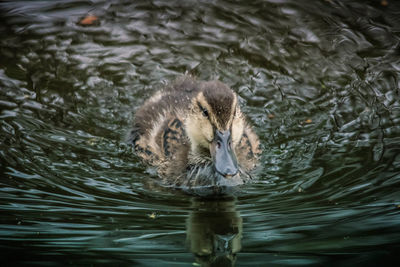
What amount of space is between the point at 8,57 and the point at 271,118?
9.02ft

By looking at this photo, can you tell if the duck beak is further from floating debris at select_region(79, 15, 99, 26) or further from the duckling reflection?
floating debris at select_region(79, 15, 99, 26)

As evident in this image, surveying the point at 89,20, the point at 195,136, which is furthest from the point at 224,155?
the point at 89,20

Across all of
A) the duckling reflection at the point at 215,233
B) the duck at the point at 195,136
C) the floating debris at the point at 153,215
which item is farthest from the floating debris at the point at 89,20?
the floating debris at the point at 153,215

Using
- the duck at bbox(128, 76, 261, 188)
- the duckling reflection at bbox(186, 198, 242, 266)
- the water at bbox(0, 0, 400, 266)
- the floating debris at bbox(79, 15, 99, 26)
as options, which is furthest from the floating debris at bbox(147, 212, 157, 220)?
the floating debris at bbox(79, 15, 99, 26)

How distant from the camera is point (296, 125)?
5.04 m

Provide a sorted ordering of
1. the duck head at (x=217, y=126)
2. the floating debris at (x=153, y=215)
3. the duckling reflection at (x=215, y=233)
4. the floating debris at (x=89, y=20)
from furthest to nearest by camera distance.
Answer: the floating debris at (x=89, y=20) → the duck head at (x=217, y=126) → the floating debris at (x=153, y=215) → the duckling reflection at (x=215, y=233)

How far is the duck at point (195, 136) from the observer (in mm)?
3814

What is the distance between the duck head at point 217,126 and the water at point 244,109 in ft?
1.13

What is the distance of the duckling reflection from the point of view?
3268 millimetres

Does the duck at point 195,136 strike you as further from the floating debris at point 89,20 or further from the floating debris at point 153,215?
the floating debris at point 89,20

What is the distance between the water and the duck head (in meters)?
0.35

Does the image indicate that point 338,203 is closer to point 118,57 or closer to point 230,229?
point 230,229

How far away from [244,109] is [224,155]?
1653 millimetres

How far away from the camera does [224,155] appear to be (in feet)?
12.3
